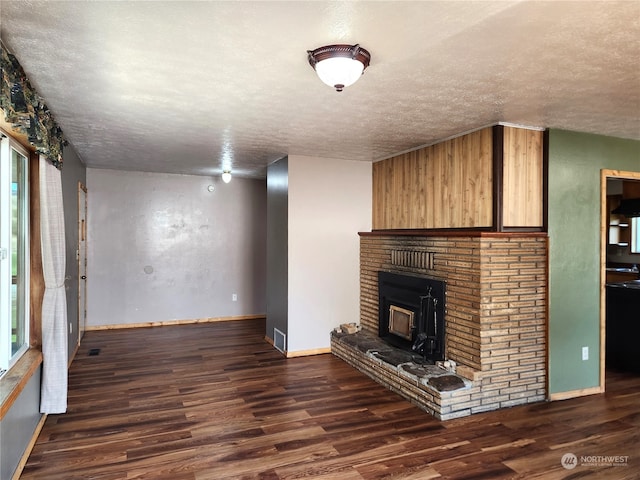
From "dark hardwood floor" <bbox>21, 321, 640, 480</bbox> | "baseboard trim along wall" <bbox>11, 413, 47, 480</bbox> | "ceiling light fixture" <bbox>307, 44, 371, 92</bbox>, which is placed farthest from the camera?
"dark hardwood floor" <bbox>21, 321, 640, 480</bbox>

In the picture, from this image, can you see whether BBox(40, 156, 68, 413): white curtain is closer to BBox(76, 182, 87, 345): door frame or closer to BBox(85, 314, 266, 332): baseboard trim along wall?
BBox(76, 182, 87, 345): door frame

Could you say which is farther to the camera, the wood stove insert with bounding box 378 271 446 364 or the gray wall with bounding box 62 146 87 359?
the gray wall with bounding box 62 146 87 359

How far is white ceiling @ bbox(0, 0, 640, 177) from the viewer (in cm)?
175

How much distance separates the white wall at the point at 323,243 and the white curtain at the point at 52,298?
2.42 meters

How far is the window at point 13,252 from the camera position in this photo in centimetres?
264

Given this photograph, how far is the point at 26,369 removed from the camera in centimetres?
270

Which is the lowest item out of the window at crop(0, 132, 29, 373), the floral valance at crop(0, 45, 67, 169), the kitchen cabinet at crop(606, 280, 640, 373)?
the kitchen cabinet at crop(606, 280, 640, 373)

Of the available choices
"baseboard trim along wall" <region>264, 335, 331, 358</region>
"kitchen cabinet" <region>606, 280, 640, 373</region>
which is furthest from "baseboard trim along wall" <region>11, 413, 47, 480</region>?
"kitchen cabinet" <region>606, 280, 640, 373</region>

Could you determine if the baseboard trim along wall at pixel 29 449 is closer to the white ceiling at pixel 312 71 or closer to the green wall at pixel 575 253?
the white ceiling at pixel 312 71

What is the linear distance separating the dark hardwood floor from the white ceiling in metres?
2.32

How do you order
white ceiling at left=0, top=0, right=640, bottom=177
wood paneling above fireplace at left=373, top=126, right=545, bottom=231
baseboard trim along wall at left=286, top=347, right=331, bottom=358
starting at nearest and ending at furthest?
1. white ceiling at left=0, top=0, right=640, bottom=177
2. wood paneling above fireplace at left=373, top=126, right=545, bottom=231
3. baseboard trim along wall at left=286, top=347, right=331, bottom=358

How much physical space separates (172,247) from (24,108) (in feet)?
15.3

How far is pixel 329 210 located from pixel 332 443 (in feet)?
9.42

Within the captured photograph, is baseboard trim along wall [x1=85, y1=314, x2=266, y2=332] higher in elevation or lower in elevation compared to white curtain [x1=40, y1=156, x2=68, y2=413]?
lower
